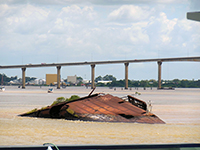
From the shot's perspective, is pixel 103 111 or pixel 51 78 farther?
pixel 51 78

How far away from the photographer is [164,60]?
95.0 metres

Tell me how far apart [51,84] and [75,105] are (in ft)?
500

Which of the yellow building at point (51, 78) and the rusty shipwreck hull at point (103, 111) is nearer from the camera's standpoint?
the rusty shipwreck hull at point (103, 111)

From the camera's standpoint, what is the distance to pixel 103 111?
15211 millimetres

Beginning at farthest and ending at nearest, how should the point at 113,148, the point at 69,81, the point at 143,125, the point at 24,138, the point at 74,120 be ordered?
1. the point at 69,81
2. the point at 74,120
3. the point at 143,125
4. the point at 24,138
5. the point at 113,148

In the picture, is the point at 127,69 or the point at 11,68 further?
the point at 11,68

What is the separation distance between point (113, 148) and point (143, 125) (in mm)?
8281

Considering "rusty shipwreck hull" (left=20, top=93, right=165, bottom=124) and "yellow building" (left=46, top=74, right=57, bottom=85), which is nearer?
"rusty shipwreck hull" (left=20, top=93, right=165, bottom=124)

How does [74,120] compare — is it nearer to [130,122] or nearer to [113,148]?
[130,122]

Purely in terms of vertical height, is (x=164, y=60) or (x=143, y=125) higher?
(x=164, y=60)

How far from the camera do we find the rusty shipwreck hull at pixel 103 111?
49.7 feet

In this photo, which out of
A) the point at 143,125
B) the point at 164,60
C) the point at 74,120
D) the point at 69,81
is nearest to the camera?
the point at 143,125

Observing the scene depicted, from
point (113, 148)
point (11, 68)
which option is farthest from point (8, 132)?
point (11, 68)

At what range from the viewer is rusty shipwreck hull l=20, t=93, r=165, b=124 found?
1515 cm
